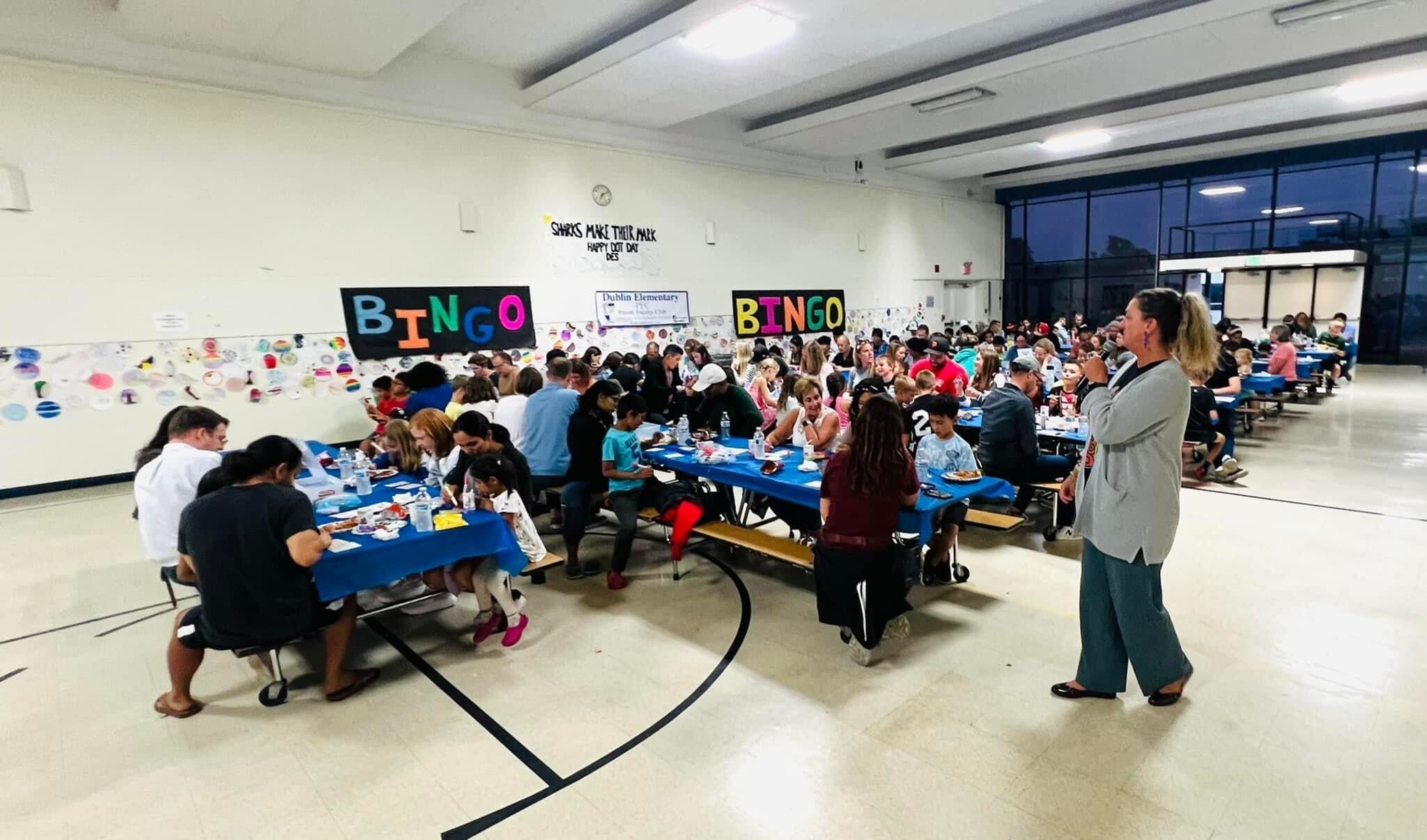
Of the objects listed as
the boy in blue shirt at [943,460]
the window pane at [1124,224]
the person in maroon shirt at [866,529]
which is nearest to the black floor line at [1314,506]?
the boy in blue shirt at [943,460]

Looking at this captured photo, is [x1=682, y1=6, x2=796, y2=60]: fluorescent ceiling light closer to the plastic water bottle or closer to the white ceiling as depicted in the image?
the white ceiling

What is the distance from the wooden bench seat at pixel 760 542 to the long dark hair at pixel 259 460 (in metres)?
2.34

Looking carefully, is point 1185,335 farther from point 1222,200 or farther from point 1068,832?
point 1222,200

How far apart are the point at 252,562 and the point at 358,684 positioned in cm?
85

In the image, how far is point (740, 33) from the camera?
6.58 meters

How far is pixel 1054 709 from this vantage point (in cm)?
284

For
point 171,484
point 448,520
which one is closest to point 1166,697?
point 448,520

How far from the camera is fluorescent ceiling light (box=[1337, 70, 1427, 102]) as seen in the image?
877cm

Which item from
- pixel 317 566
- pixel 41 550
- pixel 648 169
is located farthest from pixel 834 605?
pixel 648 169

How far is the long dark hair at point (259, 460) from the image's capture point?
8.91ft

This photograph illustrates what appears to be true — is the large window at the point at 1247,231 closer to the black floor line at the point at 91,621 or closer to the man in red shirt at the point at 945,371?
the man in red shirt at the point at 945,371

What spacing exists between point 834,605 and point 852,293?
36.1ft

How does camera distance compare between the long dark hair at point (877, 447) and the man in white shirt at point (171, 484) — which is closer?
the long dark hair at point (877, 447)

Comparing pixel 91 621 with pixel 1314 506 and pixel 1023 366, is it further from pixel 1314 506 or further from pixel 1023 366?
pixel 1314 506
